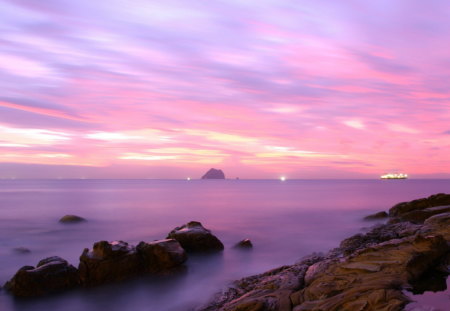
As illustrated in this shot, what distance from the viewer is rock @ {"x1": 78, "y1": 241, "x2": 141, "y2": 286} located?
1223 centimetres

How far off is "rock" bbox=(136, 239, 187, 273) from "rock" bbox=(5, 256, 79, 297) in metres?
2.57

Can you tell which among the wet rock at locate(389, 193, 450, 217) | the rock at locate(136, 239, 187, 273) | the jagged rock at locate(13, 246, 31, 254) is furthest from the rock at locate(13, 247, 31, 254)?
the wet rock at locate(389, 193, 450, 217)

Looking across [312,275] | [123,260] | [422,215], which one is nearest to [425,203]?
[422,215]

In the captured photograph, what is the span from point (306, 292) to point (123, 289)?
6.87 m

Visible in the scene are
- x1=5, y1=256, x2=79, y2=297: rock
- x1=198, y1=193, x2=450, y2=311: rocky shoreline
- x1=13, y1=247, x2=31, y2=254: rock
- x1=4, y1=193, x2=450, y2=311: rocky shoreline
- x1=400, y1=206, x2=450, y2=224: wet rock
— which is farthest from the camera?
x1=400, y1=206, x2=450, y2=224: wet rock

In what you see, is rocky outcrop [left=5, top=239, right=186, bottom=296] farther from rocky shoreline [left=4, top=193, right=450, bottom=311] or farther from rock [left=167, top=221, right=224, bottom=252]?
rock [left=167, top=221, right=224, bottom=252]

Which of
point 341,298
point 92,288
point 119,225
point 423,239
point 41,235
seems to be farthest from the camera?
point 119,225

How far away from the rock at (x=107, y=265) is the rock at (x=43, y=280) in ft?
1.44

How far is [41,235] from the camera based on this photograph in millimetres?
24234

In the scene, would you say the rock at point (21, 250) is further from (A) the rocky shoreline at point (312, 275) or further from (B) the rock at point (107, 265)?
(B) the rock at point (107, 265)

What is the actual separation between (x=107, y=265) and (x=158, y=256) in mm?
2054

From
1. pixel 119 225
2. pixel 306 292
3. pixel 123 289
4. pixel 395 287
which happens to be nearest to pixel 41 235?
pixel 119 225

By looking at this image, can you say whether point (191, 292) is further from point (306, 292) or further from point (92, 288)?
point (306, 292)

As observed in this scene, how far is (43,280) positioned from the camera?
1145cm
